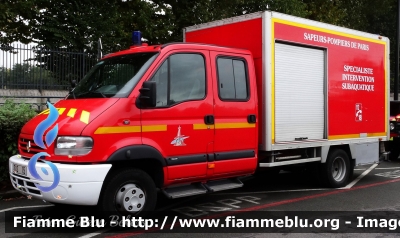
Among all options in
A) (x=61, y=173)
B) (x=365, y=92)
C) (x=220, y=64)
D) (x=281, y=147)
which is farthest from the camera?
(x=365, y=92)

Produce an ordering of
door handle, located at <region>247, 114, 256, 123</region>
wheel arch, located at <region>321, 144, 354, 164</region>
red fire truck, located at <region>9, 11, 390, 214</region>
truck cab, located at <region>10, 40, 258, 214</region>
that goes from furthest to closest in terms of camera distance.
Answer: wheel arch, located at <region>321, 144, 354, 164</region> → door handle, located at <region>247, 114, 256, 123</region> → red fire truck, located at <region>9, 11, 390, 214</region> → truck cab, located at <region>10, 40, 258, 214</region>

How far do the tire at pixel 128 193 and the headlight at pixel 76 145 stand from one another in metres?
0.52

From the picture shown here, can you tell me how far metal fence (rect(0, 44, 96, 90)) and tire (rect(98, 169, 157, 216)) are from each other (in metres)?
6.50

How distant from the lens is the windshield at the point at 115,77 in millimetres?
5711

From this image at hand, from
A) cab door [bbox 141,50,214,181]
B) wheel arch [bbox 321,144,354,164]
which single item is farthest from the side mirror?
wheel arch [bbox 321,144,354,164]

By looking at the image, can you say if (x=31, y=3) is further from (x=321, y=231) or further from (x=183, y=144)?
(x=321, y=231)

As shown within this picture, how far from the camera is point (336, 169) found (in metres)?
8.84

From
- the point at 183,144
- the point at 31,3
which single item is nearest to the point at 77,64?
the point at 31,3

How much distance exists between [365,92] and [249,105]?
349 cm

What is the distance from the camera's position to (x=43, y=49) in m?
11.0

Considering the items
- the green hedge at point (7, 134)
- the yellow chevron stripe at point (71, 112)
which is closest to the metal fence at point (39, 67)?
the green hedge at point (7, 134)

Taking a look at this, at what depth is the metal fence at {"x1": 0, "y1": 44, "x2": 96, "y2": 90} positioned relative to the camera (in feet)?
34.7

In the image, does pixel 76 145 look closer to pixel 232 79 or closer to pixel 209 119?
pixel 209 119

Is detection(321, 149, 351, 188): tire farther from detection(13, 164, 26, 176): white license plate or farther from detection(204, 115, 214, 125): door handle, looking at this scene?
detection(13, 164, 26, 176): white license plate
